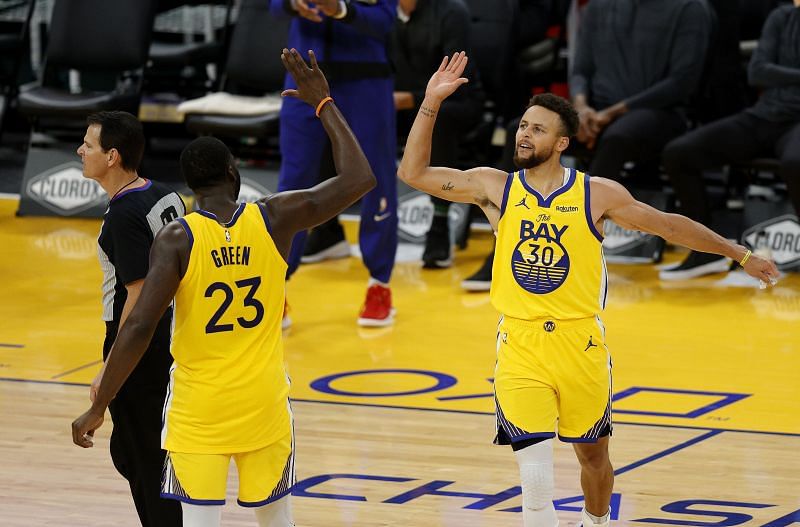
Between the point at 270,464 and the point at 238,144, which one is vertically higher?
the point at 270,464

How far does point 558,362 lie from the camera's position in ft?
15.0

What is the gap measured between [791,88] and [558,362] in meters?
5.36

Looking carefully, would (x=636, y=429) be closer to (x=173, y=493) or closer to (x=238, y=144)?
(x=173, y=493)

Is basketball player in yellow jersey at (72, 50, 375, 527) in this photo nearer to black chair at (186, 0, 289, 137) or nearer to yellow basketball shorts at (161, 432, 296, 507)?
yellow basketball shorts at (161, 432, 296, 507)

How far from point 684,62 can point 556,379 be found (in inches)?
217

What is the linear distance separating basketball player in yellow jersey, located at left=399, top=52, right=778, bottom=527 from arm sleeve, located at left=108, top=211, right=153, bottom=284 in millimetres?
991

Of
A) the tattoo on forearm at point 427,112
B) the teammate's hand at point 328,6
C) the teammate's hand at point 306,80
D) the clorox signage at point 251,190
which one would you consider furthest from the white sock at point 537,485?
the clorox signage at point 251,190

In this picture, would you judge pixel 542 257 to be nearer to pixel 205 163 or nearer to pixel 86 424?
pixel 205 163

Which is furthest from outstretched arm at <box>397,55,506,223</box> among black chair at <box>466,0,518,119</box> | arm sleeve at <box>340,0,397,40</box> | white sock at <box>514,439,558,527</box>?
black chair at <box>466,0,518,119</box>

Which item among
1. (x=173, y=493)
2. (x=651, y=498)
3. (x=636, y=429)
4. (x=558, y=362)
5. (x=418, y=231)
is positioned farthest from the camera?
(x=418, y=231)

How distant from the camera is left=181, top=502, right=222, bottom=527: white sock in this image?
3.84 metres

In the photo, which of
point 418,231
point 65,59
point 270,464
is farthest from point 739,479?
point 65,59

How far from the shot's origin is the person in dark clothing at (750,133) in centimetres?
934

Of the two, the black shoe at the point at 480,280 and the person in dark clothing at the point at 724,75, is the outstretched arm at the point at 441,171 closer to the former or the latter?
the black shoe at the point at 480,280
